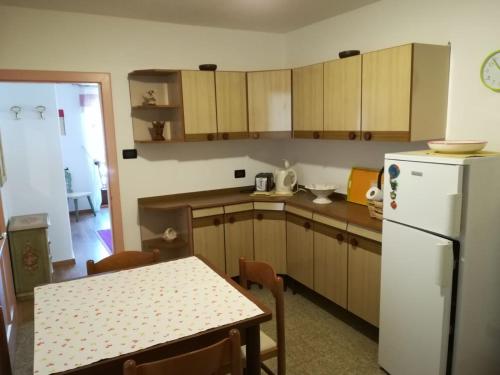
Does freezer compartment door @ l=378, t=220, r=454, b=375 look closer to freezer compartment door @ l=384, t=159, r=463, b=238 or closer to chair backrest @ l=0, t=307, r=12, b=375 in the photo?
freezer compartment door @ l=384, t=159, r=463, b=238

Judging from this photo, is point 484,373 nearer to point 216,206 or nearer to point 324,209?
point 324,209

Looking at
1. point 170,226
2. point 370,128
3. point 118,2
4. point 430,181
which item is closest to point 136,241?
point 170,226

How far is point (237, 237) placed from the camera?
3.64 metres

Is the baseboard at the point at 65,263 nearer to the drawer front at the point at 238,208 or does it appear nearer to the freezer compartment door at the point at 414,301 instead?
the drawer front at the point at 238,208

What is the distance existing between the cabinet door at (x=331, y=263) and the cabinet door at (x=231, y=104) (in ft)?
3.93

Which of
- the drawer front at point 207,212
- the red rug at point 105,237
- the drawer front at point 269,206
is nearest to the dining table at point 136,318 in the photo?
the drawer front at point 207,212

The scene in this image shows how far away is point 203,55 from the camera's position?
3.79 m

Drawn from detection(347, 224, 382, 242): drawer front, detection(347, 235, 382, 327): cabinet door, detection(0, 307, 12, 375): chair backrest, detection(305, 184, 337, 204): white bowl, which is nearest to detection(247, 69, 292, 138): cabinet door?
detection(305, 184, 337, 204): white bowl

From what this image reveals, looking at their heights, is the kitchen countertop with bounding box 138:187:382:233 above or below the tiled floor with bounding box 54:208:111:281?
above

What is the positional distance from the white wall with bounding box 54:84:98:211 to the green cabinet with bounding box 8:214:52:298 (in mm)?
3420

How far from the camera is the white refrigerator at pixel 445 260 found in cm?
199

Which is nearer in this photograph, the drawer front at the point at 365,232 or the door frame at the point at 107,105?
the drawer front at the point at 365,232

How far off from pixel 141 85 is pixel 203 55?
27.0 inches

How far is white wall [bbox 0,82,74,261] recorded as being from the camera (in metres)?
4.19
